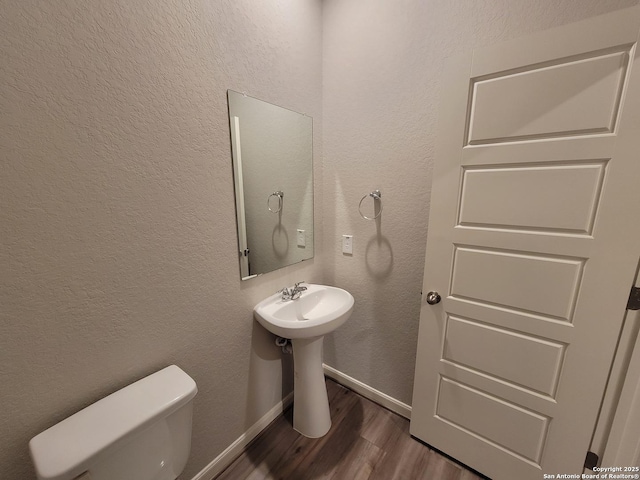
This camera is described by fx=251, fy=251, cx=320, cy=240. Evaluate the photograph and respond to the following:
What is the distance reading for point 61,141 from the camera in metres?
0.71

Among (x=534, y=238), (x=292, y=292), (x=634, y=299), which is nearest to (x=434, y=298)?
(x=534, y=238)

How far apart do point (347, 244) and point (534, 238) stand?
3.05 feet

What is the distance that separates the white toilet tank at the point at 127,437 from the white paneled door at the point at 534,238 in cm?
112

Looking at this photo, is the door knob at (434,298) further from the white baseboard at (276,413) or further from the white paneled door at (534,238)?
the white baseboard at (276,413)

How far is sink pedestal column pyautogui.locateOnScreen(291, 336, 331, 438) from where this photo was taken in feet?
4.48

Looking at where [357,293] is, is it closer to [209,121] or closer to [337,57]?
[209,121]

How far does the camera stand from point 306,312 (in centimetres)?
150

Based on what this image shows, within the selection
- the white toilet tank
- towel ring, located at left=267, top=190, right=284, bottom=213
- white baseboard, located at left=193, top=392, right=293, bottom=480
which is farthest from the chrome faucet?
white baseboard, located at left=193, top=392, right=293, bottom=480

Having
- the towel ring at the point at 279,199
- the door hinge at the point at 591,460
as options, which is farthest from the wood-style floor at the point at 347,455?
the towel ring at the point at 279,199

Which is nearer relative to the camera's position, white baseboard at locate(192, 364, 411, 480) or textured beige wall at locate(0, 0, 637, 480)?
textured beige wall at locate(0, 0, 637, 480)

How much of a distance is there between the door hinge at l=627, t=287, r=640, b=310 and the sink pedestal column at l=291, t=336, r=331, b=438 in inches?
47.7

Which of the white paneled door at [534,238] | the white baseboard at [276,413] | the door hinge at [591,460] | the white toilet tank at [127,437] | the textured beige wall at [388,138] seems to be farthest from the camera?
the white baseboard at [276,413]

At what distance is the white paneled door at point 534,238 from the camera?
0.81m

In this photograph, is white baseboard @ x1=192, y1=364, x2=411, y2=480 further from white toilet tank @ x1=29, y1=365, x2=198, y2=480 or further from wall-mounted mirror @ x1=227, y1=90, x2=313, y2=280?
wall-mounted mirror @ x1=227, y1=90, x2=313, y2=280
